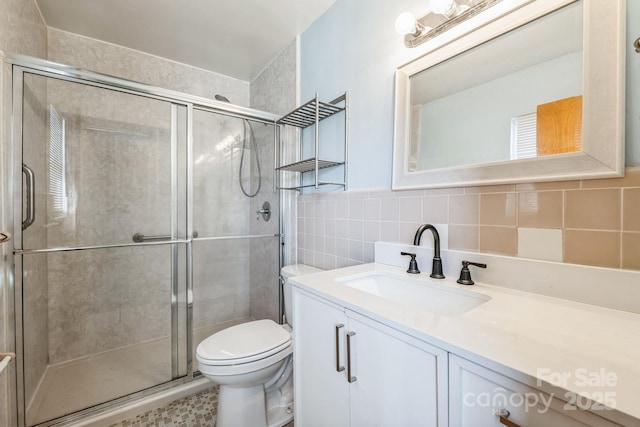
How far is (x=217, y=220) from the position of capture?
6.18 ft

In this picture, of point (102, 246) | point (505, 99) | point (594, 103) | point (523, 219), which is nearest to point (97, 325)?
point (102, 246)

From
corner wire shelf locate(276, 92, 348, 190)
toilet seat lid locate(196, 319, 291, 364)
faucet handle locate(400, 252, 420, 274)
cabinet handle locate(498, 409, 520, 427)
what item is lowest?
toilet seat lid locate(196, 319, 291, 364)

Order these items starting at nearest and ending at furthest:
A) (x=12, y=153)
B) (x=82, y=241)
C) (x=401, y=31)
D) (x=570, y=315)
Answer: (x=570, y=315) < (x=401, y=31) < (x=12, y=153) < (x=82, y=241)

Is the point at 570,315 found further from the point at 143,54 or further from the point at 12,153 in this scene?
the point at 143,54

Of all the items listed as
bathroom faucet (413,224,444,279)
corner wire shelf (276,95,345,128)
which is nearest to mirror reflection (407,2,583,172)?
bathroom faucet (413,224,444,279)

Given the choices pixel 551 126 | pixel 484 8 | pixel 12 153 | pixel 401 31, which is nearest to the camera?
pixel 551 126

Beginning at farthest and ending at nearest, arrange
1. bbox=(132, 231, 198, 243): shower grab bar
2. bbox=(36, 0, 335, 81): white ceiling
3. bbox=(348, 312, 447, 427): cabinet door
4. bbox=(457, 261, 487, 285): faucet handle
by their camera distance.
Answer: bbox=(132, 231, 198, 243): shower grab bar < bbox=(36, 0, 335, 81): white ceiling < bbox=(457, 261, 487, 285): faucet handle < bbox=(348, 312, 447, 427): cabinet door

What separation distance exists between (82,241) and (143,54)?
5.08ft

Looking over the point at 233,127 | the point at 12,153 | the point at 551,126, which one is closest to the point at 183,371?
the point at 12,153

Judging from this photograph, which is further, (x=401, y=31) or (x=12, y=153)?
(x=12, y=153)

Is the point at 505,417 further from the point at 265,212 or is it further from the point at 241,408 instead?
the point at 265,212

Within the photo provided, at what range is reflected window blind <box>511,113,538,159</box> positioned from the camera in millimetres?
799

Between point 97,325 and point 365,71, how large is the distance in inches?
95.9

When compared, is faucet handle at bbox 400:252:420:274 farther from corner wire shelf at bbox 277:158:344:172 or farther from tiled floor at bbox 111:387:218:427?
tiled floor at bbox 111:387:218:427
